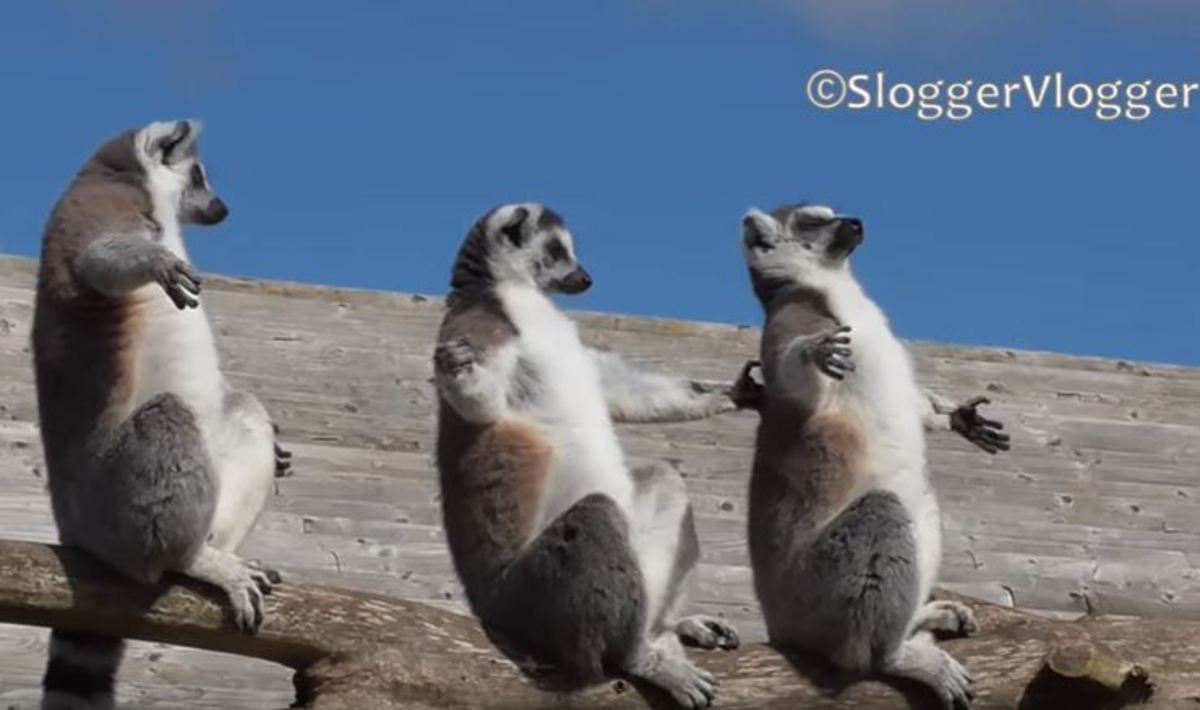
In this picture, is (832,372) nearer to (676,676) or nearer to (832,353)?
(832,353)

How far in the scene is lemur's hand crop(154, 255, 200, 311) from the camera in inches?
246

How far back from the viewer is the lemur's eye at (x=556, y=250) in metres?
7.26

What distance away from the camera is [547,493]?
6.69 metres

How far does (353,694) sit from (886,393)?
1.98 metres

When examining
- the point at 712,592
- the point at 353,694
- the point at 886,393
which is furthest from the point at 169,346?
the point at 712,592

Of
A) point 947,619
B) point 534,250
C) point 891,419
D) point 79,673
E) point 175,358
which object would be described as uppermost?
point 534,250

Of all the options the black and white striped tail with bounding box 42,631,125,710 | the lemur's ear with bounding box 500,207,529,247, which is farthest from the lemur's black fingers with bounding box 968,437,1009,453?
the black and white striped tail with bounding box 42,631,125,710

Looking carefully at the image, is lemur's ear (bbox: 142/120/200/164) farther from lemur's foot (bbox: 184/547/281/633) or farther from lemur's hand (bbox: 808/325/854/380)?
lemur's hand (bbox: 808/325/854/380)

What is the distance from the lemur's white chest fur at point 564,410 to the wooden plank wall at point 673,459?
5.38ft

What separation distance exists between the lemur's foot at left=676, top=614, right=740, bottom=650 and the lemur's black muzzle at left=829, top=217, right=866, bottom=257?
55.6 inches

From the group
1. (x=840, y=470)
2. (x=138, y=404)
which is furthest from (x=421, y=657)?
(x=840, y=470)

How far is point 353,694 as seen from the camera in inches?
243

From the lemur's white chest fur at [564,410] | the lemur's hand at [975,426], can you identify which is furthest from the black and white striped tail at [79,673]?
the lemur's hand at [975,426]

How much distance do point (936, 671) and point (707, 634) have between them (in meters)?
0.71
